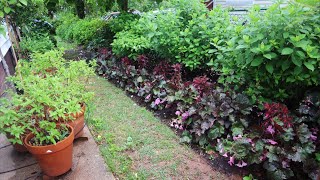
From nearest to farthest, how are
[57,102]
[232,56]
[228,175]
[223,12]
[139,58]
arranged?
[57,102]
[228,175]
[232,56]
[223,12]
[139,58]

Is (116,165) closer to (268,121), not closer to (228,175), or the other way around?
(228,175)

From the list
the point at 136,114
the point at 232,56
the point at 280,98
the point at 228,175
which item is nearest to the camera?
the point at 228,175

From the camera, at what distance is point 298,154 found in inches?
89.4

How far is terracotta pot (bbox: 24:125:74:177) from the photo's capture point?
216cm

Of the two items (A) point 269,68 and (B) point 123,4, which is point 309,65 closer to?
(A) point 269,68

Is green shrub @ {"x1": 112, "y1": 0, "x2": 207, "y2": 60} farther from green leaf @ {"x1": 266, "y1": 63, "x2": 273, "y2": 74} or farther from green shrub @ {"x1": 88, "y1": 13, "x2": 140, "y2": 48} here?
green leaf @ {"x1": 266, "y1": 63, "x2": 273, "y2": 74}

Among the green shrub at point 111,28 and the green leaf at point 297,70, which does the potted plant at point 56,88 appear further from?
the green shrub at point 111,28

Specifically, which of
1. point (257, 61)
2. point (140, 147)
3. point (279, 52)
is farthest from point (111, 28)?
point (279, 52)

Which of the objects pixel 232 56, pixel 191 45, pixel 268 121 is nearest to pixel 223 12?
pixel 191 45

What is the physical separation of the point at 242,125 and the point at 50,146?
6.82 feet

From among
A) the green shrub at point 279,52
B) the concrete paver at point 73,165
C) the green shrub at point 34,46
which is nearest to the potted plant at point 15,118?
the concrete paver at point 73,165

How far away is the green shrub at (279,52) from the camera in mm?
2371

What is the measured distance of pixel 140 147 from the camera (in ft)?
9.62

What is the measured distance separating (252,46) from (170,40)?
1.68m
